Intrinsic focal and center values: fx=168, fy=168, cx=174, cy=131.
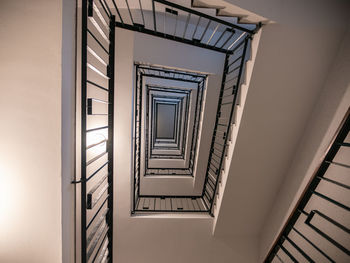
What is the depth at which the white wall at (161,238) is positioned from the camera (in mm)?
2645

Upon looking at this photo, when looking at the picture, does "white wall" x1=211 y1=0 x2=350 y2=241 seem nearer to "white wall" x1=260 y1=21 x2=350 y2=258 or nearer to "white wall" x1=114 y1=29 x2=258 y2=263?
"white wall" x1=260 y1=21 x2=350 y2=258

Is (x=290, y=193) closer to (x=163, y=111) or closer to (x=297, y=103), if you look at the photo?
(x=297, y=103)

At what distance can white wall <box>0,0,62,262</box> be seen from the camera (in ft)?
3.13

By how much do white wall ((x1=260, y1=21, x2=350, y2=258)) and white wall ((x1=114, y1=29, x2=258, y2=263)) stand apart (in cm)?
76

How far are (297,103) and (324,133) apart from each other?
0.45m

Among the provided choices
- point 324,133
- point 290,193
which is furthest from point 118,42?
point 290,193

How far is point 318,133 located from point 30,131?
9.05ft

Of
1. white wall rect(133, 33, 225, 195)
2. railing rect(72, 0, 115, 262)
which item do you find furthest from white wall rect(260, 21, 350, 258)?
railing rect(72, 0, 115, 262)

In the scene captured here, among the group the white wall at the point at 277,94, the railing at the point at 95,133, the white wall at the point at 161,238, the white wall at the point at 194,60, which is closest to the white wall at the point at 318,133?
the white wall at the point at 277,94

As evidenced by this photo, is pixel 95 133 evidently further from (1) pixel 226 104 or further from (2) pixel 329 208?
(2) pixel 329 208

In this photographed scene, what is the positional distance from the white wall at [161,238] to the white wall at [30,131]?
1.41m

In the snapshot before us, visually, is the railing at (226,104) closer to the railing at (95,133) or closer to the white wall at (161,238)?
the white wall at (161,238)

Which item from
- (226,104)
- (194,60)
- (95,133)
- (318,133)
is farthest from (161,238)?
(194,60)

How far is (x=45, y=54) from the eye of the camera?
974 mm
